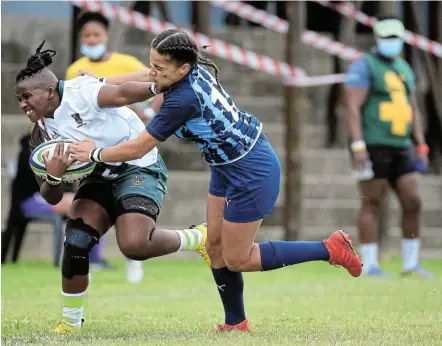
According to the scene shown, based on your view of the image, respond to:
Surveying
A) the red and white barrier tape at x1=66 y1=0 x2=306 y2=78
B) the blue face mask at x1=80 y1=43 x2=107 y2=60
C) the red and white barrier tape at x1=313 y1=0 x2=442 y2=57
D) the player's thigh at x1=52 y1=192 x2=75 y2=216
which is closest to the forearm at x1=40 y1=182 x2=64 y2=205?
the blue face mask at x1=80 y1=43 x2=107 y2=60

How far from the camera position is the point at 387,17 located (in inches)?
486

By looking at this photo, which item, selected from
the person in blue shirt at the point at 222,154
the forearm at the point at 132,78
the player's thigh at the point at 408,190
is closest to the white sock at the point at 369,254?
the player's thigh at the point at 408,190

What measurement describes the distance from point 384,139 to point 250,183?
5.22 m

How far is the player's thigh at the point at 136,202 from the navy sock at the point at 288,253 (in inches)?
26.3

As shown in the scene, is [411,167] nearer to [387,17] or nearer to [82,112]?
[387,17]

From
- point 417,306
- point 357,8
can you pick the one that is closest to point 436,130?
point 357,8

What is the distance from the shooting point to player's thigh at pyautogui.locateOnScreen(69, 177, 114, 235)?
7219mm

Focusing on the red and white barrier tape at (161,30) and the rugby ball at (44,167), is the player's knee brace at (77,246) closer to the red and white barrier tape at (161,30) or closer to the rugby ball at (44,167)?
the rugby ball at (44,167)

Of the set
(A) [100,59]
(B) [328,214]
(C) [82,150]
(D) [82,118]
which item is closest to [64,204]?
(A) [100,59]

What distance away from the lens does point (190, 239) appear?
7645 mm

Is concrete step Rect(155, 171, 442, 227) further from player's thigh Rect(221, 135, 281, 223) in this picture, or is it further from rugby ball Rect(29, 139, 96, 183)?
player's thigh Rect(221, 135, 281, 223)

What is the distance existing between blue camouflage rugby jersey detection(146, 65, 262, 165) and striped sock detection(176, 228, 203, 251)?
2.90 ft

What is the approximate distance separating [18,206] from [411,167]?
4.27m

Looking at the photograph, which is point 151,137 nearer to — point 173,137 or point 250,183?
point 250,183
